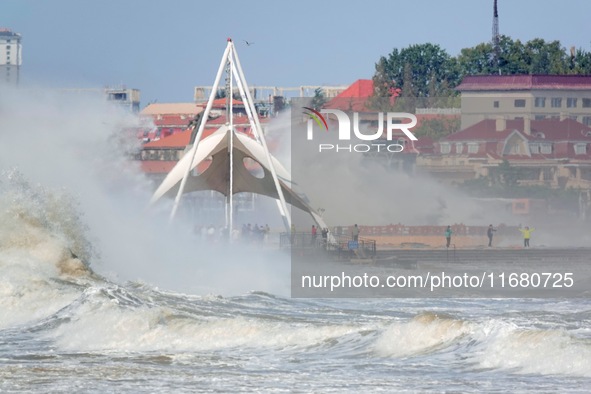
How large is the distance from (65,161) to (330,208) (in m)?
10.6

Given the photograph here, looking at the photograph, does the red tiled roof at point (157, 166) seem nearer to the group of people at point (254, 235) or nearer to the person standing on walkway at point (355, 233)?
the person standing on walkway at point (355, 233)

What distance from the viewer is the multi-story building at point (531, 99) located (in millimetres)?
57688

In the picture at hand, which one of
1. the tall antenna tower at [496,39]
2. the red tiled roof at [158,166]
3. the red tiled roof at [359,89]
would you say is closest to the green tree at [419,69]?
the tall antenna tower at [496,39]

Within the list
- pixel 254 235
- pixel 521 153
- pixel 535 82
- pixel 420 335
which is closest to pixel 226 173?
pixel 254 235

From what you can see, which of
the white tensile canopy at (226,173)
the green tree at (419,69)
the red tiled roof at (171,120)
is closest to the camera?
the white tensile canopy at (226,173)

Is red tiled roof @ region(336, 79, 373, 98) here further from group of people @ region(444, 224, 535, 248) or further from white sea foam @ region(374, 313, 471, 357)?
white sea foam @ region(374, 313, 471, 357)

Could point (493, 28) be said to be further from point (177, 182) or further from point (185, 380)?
point (185, 380)

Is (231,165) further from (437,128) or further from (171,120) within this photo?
(171,120)

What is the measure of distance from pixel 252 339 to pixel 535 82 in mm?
41900

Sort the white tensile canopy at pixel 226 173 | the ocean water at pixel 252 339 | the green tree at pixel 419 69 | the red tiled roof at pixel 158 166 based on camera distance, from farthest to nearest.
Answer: the green tree at pixel 419 69
the red tiled roof at pixel 158 166
the white tensile canopy at pixel 226 173
the ocean water at pixel 252 339

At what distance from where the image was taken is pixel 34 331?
22.6 meters

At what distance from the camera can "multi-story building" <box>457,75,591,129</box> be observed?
57.7 m

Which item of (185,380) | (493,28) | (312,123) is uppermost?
(493,28)

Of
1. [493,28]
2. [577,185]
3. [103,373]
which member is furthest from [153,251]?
[493,28]
